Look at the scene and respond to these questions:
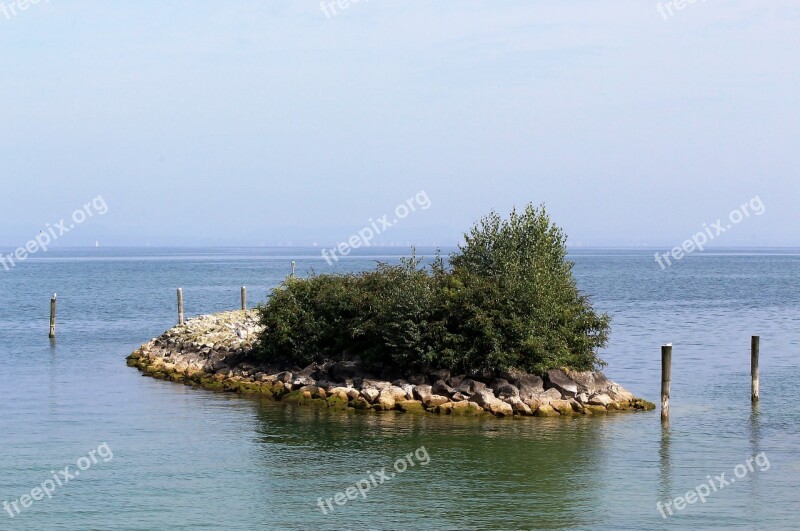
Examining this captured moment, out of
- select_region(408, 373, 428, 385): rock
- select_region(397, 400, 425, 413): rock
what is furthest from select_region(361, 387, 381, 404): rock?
select_region(408, 373, 428, 385): rock

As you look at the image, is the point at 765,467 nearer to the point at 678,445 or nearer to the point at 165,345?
the point at 678,445

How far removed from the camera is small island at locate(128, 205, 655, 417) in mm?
38500

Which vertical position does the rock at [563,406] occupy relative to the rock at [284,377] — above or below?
below

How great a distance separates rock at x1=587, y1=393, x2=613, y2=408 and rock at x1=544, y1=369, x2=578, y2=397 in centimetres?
66

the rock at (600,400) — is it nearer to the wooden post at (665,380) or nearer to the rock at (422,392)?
the wooden post at (665,380)

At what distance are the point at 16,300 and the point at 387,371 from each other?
80.7 meters

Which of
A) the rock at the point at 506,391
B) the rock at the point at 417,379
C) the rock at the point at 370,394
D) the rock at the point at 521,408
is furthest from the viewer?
the rock at the point at 417,379

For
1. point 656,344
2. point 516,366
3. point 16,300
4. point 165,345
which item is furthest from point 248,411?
point 16,300

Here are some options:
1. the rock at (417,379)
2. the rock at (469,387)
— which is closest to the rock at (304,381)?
the rock at (417,379)

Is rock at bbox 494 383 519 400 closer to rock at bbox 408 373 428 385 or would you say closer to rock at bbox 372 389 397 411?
rock at bbox 408 373 428 385

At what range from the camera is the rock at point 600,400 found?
38719 millimetres

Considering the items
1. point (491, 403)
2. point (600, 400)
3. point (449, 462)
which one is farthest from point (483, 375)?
point (449, 462)

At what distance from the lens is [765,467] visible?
1205 inches

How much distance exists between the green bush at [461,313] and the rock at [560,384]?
0.37 m
